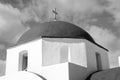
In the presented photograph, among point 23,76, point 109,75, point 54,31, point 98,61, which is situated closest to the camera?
point 109,75

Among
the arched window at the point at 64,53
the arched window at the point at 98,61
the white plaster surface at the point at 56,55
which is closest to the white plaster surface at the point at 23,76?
the white plaster surface at the point at 56,55

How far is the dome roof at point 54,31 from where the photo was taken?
12.3 m

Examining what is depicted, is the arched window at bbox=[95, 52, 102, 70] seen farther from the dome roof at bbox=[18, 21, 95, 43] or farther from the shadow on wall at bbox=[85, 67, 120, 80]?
the shadow on wall at bbox=[85, 67, 120, 80]

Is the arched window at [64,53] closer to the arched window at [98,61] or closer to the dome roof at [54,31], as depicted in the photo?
the dome roof at [54,31]

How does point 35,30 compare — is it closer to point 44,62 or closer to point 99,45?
point 44,62

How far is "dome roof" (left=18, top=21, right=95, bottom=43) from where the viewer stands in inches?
485

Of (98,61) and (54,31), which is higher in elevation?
(54,31)

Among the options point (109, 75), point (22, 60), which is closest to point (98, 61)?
point (109, 75)

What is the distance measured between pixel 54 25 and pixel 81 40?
7.42ft

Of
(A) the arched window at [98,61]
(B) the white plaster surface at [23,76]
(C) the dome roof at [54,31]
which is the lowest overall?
(B) the white plaster surface at [23,76]

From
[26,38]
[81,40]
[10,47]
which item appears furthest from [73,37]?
[10,47]

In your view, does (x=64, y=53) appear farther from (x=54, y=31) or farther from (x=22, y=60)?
(x=22, y=60)

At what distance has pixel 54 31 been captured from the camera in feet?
41.2

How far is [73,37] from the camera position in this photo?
12016 millimetres
